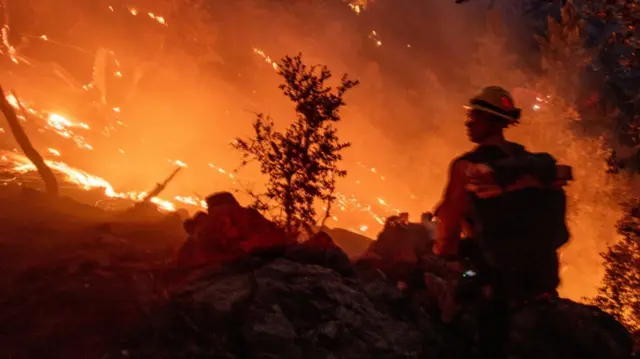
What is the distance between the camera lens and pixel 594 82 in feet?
96.5

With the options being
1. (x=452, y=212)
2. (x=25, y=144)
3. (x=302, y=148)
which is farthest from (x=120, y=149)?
(x=452, y=212)

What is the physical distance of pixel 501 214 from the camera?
11.3 ft

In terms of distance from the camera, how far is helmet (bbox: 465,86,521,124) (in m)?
3.65

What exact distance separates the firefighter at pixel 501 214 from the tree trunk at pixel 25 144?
1848cm

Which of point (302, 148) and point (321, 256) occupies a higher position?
point (302, 148)

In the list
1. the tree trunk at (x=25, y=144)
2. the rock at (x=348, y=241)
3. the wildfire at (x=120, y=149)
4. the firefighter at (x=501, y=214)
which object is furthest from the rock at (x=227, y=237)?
the wildfire at (x=120, y=149)

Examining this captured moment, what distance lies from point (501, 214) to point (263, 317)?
328 cm

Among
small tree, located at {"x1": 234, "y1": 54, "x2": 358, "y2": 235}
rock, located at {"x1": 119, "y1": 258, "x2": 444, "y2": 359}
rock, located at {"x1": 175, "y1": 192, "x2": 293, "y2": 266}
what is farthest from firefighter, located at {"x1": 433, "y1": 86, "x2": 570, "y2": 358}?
small tree, located at {"x1": 234, "y1": 54, "x2": 358, "y2": 235}

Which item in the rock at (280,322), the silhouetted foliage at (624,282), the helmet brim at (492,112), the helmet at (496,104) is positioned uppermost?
the silhouetted foliage at (624,282)

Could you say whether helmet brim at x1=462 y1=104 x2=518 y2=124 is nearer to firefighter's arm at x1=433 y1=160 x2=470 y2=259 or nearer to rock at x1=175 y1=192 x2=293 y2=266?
firefighter's arm at x1=433 y1=160 x2=470 y2=259

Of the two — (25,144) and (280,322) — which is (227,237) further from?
(25,144)

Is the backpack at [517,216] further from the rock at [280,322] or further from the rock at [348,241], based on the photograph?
the rock at [348,241]

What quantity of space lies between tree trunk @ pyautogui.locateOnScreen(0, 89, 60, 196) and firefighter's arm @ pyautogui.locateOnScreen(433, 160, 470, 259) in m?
18.3

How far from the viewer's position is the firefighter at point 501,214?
3.42 meters
